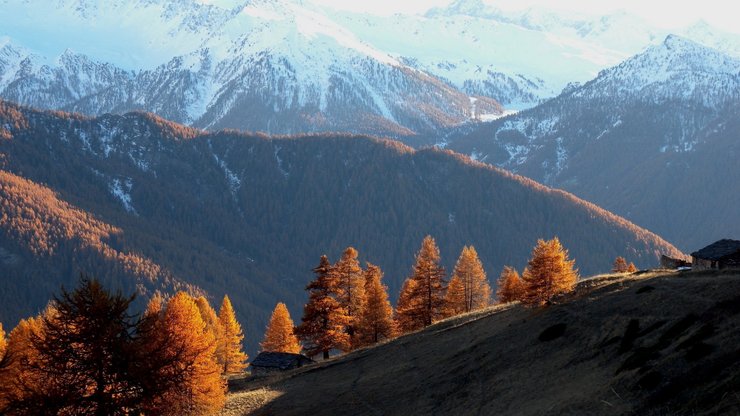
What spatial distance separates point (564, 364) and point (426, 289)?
1548 inches

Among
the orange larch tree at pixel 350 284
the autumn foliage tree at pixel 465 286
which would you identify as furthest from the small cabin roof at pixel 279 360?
the autumn foliage tree at pixel 465 286

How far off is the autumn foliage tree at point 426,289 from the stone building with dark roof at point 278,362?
43.5 feet

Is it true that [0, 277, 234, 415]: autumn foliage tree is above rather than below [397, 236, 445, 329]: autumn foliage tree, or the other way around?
below

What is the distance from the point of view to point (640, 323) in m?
49.6

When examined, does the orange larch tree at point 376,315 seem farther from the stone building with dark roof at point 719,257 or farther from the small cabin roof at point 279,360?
the stone building with dark roof at point 719,257

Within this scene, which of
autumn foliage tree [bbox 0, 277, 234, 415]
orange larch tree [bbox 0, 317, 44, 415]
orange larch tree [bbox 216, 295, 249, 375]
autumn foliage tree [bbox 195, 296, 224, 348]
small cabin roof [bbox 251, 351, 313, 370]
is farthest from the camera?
orange larch tree [bbox 216, 295, 249, 375]

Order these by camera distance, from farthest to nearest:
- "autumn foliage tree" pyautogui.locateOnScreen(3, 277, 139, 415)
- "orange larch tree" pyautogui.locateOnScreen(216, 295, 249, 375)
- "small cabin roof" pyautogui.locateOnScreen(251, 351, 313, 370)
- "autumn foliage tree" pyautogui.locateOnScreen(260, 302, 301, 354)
A: "autumn foliage tree" pyautogui.locateOnScreen(260, 302, 301, 354) → "orange larch tree" pyautogui.locateOnScreen(216, 295, 249, 375) → "small cabin roof" pyautogui.locateOnScreen(251, 351, 313, 370) → "autumn foliage tree" pyautogui.locateOnScreen(3, 277, 139, 415)

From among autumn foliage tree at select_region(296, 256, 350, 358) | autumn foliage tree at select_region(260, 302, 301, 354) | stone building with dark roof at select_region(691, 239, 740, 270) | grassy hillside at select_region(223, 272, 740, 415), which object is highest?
autumn foliage tree at select_region(260, 302, 301, 354)

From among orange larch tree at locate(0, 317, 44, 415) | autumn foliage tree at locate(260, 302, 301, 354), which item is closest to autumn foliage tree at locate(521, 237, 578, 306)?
orange larch tree at locate(0, 317, 44, 415)

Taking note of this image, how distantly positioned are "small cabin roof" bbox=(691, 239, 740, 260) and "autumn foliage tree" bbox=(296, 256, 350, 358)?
117ft

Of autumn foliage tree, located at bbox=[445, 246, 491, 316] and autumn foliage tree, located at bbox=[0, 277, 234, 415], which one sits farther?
autumn foliage tree, located at bbox=[445, 246, 491, 316]

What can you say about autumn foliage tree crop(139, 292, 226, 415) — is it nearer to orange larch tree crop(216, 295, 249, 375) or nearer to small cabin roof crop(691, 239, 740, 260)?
orange larch tree crop(216, 295, 249, 375)

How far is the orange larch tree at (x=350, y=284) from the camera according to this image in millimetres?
82062

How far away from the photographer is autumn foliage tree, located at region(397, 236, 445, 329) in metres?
86.4
